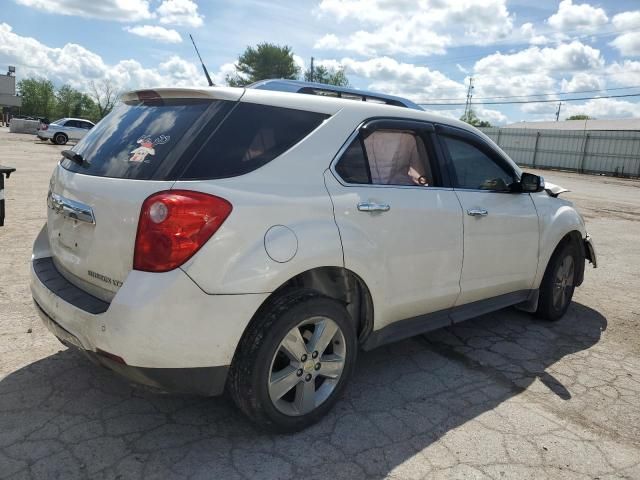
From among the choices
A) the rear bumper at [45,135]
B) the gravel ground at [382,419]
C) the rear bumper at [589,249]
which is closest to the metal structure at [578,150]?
the rear bumper at [45,135]

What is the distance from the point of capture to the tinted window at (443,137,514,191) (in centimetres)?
367

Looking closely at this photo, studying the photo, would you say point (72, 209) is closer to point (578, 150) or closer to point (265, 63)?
point (578, 150)

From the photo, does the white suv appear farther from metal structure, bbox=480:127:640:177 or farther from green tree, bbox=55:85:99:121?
green tree, bbox=55:85:99:121

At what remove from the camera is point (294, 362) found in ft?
8.93

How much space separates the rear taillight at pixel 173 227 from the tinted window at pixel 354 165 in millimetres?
814

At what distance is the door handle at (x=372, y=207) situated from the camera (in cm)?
288

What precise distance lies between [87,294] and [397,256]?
166cm

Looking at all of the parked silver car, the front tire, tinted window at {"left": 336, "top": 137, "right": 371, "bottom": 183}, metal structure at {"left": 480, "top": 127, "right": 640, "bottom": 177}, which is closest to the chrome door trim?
the front tire

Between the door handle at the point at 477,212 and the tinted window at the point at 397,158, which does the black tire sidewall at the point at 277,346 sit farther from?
the door handle at the point at 477,212

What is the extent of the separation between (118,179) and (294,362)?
1254 millimetres

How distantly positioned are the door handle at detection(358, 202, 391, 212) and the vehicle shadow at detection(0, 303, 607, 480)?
115 centimetres

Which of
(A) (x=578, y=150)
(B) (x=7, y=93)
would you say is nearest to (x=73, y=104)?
(B) (x=7, y=93)

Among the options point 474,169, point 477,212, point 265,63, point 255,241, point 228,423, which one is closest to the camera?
point 255,241

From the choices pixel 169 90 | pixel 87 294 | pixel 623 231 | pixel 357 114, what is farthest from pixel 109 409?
pixel 623 231
